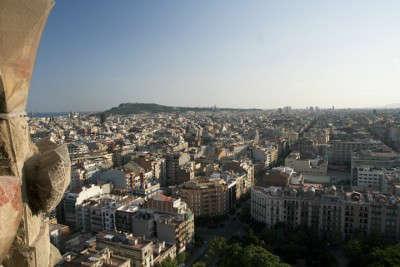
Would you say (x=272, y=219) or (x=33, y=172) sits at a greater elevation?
(x=33, y=172)

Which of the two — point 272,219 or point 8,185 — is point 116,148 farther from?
point 8,185

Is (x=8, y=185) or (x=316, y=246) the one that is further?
(x=316, y=246)

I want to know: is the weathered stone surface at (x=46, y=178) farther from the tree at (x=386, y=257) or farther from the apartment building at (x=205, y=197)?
the apartment building at (x=205, y=197)

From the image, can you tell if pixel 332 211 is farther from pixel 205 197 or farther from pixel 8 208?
pixel 8 208

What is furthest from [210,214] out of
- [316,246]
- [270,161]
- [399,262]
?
[270,161]

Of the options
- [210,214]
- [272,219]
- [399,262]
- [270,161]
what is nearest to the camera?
[399,262]

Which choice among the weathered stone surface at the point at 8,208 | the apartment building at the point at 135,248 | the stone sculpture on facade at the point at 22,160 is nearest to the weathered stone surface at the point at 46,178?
the stone sculpture on facade at the point at 22,160

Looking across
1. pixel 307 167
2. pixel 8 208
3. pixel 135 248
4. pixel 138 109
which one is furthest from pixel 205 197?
pixel 138 109
